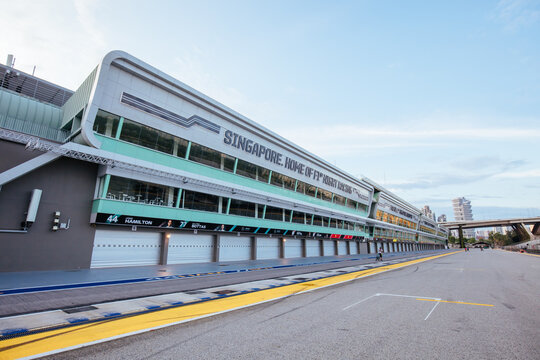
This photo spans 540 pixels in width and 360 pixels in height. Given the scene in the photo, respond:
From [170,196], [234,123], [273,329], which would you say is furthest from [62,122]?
[273,329]

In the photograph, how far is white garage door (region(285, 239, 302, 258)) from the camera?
37.6 m

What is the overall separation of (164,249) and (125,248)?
125 inches

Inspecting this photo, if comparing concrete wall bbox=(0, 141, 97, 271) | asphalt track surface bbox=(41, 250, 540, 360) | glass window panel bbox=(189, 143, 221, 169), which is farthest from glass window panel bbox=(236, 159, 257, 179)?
asphalt track surface bbox=(41, 250, 540, 360)

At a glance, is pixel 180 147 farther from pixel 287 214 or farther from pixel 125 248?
pixel 287 214

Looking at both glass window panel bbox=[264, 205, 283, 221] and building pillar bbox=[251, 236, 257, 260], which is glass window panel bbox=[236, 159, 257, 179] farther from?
building pillar bbox=[251, 236, 257, 260]

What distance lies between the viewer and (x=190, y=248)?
2512 cm

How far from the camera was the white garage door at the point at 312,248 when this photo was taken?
4175cm

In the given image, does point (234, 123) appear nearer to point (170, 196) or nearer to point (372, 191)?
point (170, 196)

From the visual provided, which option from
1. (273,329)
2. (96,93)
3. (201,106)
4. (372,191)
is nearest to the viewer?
(273,329)

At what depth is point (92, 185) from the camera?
19.6m

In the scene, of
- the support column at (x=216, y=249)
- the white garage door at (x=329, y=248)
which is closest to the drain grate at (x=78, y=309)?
the support column at (x=216, y=249)

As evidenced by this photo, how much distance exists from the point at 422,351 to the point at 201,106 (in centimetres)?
2510

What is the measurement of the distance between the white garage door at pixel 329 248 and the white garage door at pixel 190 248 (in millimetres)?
→ 25365

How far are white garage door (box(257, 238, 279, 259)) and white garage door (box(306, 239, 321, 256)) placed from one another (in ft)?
26.1
